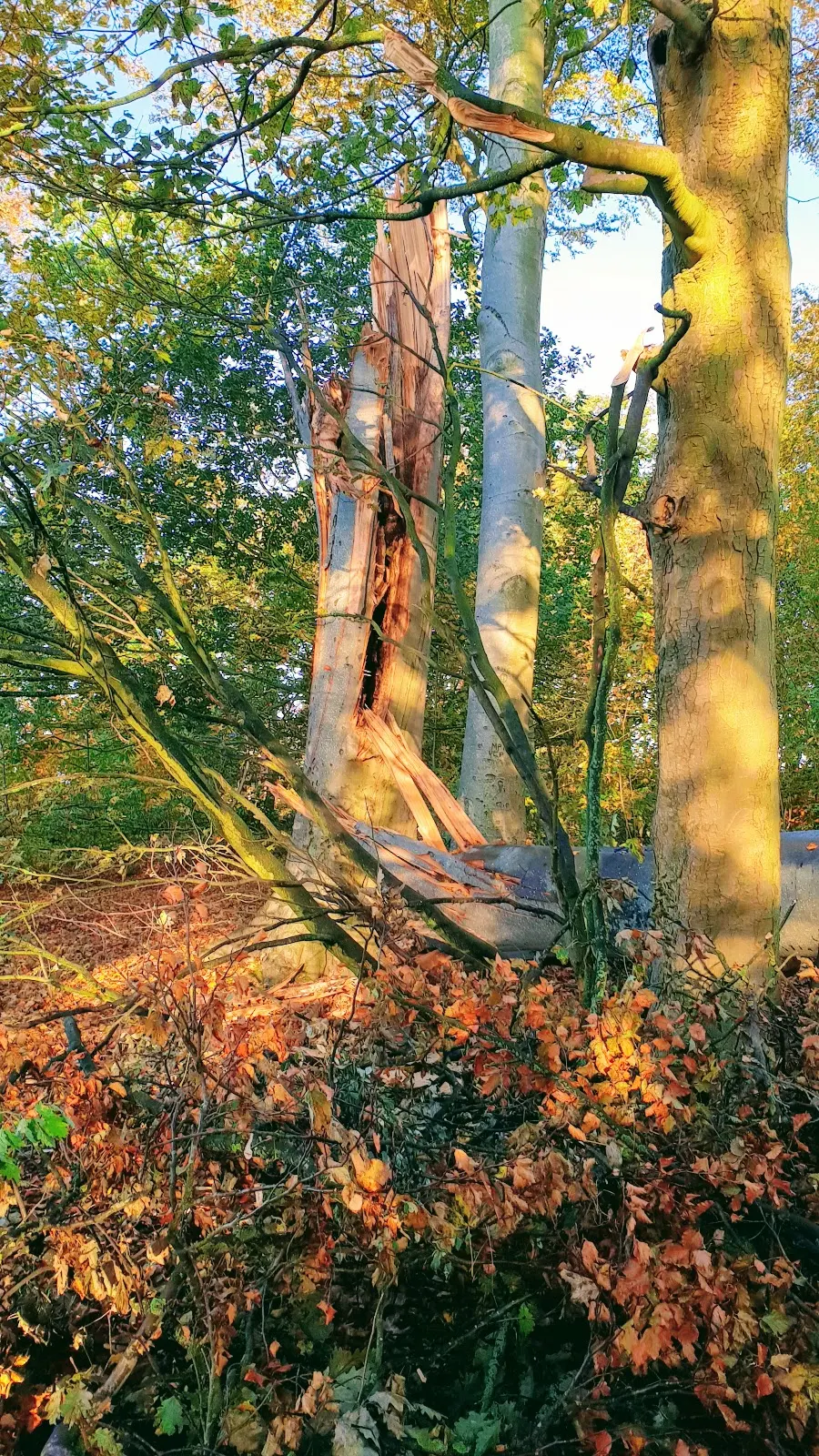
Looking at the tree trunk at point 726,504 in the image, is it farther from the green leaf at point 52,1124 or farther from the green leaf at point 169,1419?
the green leaf at point 52,1124

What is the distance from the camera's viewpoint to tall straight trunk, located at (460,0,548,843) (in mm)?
7031

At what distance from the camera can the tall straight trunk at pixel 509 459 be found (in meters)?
7.03

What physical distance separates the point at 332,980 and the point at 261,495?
27.6ft

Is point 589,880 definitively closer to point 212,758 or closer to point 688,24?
point 688,24

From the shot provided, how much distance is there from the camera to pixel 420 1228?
2643 millimetres

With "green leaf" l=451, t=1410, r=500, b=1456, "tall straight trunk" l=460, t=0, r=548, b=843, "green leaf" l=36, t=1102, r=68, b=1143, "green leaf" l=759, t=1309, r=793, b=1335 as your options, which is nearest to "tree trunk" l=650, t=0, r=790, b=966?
"green leaf" l=759, t=1309, r=793, b=1335

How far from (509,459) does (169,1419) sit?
22.1 ft

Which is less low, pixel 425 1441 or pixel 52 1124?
pixel 52 1124

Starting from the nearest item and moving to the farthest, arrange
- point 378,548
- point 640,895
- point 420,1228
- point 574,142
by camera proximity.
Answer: point 420,1228
point 574,142
point 640,895
point 378,548

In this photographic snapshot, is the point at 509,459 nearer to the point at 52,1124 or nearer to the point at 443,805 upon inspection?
the point at 443,805

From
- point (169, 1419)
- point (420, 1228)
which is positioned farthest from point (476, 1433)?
point (169, 1419)

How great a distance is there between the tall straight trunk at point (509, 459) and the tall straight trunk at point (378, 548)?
2.65 feet

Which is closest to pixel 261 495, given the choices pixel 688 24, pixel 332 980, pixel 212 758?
pixel 212 758

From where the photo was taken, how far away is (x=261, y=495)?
477 inches
